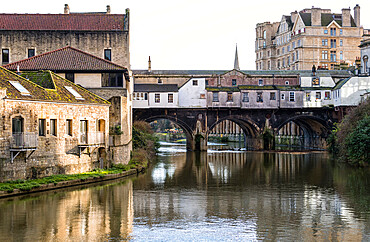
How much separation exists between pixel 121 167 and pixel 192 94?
108ft

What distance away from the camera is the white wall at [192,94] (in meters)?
71.2

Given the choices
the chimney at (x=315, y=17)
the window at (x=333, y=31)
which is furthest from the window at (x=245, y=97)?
the window at (x=333, y=31)

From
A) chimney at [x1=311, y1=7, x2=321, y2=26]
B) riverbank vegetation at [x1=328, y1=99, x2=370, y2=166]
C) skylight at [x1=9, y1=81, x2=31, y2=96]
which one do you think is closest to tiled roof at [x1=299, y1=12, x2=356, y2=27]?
chimney at [x1=311, y1=7, x2=321, y2=26]

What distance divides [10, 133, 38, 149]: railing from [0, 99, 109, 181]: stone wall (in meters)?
0.32

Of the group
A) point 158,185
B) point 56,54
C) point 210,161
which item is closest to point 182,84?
point 210,161

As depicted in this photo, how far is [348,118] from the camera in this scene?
55.6 metres

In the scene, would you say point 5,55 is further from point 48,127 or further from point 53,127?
point 48,127

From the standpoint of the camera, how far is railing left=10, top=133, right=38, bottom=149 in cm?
2984

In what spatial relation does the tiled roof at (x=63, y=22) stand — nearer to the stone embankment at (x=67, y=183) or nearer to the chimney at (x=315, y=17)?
the stone embankment at (x=67, y=183)

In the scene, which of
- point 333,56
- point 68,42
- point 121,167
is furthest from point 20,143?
point 333,56

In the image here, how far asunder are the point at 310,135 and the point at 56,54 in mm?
47165

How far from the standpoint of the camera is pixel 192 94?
235 feet

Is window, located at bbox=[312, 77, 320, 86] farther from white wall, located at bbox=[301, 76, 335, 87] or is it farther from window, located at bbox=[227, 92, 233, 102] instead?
window, located at bbox=[227, 92, 233, 102]

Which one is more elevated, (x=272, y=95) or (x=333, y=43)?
(x=333, y=43)
